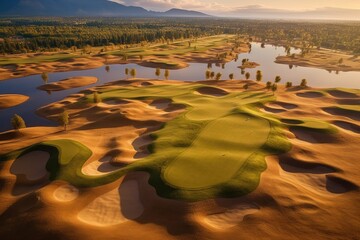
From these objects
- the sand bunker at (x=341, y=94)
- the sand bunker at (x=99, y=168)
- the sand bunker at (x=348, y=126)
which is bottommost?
the sand bunker at (x=99, y=168)

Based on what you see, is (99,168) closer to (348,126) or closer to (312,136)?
(312,136)

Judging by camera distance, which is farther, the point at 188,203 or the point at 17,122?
the point at 17,122

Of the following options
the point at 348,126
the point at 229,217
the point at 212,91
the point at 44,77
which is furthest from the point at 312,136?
the point at 44,77

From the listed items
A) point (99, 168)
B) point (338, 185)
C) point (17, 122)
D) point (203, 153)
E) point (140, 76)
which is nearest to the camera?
point (338, 185)

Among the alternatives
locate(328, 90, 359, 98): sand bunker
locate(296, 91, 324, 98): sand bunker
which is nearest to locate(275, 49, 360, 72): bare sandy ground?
locate(328, 90, 359, 98): sand bunker

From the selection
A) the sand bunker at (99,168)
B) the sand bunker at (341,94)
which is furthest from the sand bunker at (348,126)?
the sand bunker at (99,168)

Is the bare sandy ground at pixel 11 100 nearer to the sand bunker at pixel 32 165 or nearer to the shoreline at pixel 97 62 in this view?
the shoreline at pixel 97 62

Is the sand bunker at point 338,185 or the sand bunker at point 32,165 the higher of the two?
the sand bunker at point 338,185
